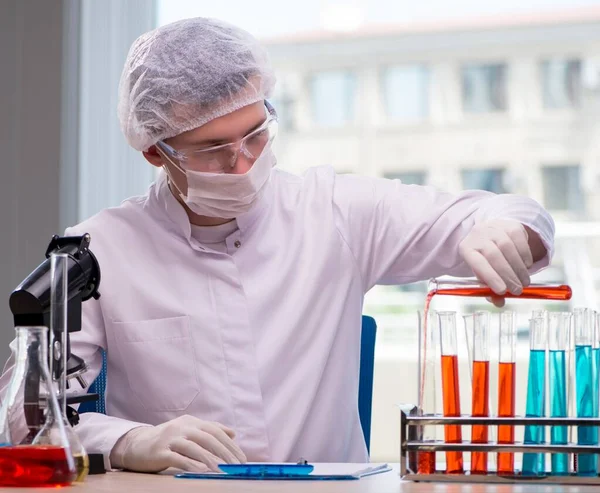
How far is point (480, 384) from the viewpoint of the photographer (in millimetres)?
1022

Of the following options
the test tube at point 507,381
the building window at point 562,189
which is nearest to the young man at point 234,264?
the test tube at point 507,381

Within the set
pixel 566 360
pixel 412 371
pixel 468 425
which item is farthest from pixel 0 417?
pixel 412 371

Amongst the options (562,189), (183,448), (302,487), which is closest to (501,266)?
(302,487)

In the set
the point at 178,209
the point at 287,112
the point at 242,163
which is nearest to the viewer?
the point at 242,163

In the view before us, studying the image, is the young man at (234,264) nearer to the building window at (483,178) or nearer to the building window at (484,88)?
the building window at (483,178)

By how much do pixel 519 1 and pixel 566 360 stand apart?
18.0 ft

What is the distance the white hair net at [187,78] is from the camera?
157 centimetres

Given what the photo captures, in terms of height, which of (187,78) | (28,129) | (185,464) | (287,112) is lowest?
(185,464)

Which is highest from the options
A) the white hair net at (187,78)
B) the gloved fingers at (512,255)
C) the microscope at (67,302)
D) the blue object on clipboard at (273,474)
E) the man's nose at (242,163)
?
the white hair net at (187,78)

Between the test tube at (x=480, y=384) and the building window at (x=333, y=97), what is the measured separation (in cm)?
587

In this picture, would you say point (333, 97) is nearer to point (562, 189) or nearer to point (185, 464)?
point (562, 189)

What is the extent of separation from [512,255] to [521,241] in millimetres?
73

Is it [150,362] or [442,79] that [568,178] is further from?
[150,362]

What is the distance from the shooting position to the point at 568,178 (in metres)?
6.55
